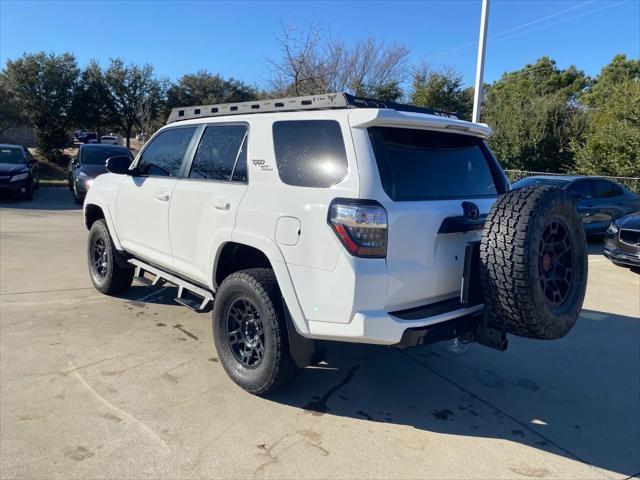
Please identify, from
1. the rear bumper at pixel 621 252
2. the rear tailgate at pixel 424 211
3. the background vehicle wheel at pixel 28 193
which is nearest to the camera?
the rear tailgate at pixel 424 211

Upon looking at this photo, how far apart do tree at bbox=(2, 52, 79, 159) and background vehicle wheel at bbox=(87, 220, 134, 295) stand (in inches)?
877

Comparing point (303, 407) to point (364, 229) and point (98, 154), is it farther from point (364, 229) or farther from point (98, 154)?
point (98, 154)

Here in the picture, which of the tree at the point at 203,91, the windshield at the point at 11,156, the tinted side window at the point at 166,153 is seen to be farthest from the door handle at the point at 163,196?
the tree at the point at 203,91

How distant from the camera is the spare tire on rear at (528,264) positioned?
2.75 meters

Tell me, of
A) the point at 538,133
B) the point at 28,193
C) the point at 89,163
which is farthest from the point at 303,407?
the point at 538,133

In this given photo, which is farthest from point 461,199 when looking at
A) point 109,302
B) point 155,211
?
point 109,302

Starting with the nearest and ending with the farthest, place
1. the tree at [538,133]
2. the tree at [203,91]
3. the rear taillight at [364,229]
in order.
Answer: the rear taillight at [364,229]
the tree at [538,133]
the tree at [203,91]

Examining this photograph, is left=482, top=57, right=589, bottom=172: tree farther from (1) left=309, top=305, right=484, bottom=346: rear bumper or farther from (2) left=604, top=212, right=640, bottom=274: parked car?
(1) left=309, top=305, right=484, bottom=346: rear bumper

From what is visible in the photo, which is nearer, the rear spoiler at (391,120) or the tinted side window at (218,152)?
the rear spoiler at (391,120)

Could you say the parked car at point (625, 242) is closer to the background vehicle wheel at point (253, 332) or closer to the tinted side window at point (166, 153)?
the background vehicle wheel at point (253, 332)

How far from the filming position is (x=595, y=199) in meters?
10.6

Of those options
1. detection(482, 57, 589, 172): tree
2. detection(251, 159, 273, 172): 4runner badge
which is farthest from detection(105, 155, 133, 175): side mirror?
detection(482, 57, 589, 172): tree

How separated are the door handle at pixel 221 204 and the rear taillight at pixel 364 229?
1101 mm

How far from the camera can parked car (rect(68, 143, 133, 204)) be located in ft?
44.8
